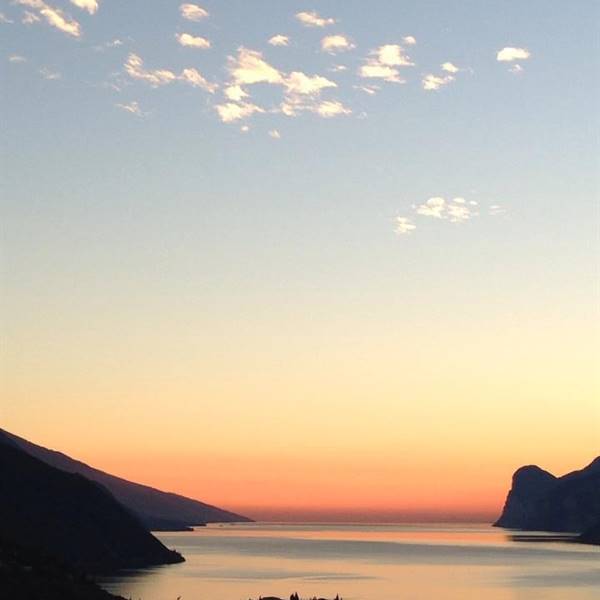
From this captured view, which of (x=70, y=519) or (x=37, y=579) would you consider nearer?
(x=37, y=579)

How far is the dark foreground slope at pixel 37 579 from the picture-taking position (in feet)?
185

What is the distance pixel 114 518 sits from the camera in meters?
162

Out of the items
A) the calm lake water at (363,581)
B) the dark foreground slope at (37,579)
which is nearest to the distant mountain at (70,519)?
the calm lake water at (363,581)

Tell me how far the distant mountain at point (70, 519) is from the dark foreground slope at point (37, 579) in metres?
63.2

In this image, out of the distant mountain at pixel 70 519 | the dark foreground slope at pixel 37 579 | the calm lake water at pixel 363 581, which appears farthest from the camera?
the distant mountain at pixel 70 519

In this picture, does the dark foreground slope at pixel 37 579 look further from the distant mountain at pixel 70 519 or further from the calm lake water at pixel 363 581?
the distant mountain at pixel 70 519

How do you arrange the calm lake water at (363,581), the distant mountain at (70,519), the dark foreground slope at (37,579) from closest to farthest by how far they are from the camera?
the dark foreground slope at (37,579) < the calm lake water at (363,581) < the distant mountain at (70,519)

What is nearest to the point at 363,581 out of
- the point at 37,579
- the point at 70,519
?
the point at 70,519

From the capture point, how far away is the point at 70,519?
15162 cm

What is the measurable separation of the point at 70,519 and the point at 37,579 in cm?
9537

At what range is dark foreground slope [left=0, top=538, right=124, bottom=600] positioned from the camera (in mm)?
56438

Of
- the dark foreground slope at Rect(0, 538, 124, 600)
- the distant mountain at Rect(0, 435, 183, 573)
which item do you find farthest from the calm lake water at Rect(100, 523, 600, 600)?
the dark foreground slope at Rect(0, 538, 124, 600)

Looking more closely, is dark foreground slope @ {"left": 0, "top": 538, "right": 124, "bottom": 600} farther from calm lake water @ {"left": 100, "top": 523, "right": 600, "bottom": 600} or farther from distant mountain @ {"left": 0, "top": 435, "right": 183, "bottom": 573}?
distant mountain @ {"left": 0, "top": 435, "right": 183, "bottom": 573}

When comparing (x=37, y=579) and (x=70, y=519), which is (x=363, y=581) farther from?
(x=37, y=579)
